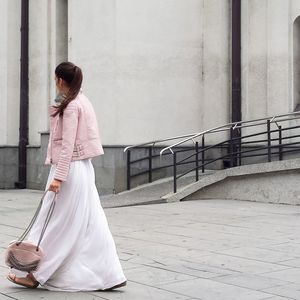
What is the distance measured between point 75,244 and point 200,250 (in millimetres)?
2674

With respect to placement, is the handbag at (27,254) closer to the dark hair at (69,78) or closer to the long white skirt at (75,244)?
the long white skirt at (75,244)

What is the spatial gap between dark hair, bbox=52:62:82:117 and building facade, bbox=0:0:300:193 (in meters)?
10.0

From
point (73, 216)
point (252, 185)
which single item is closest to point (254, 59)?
point (252, 185)

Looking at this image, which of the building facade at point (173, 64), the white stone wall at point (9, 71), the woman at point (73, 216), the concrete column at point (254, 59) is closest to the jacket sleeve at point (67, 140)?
the woman at point (73, 216)

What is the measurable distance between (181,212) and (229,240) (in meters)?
3.33

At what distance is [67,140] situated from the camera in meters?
5.43

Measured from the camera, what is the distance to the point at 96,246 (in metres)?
5.48

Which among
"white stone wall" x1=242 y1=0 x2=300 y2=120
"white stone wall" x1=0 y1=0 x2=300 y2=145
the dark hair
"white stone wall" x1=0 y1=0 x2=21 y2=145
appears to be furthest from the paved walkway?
"white stone wall" x1=0 y1=0 x2=21 y2=145

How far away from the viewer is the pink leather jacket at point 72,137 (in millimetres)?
5410

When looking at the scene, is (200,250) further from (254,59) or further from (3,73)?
(3,73)

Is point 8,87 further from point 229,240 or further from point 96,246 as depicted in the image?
point 96,246

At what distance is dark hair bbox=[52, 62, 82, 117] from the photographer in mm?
5543

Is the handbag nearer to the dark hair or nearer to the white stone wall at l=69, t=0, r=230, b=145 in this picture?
the dark hair

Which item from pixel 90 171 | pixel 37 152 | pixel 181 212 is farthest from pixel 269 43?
pixel 90 171
